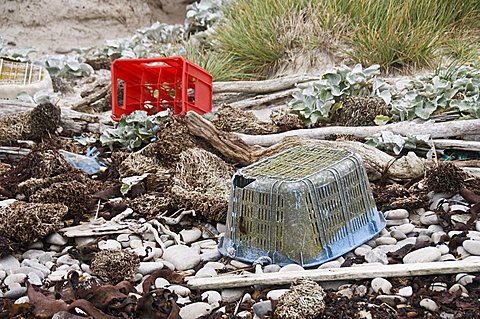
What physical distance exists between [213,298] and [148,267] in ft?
1.26

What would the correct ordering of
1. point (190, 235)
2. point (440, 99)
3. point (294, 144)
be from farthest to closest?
1. point (440, 99)
2. point (294, 144)
3. point (190, 235)

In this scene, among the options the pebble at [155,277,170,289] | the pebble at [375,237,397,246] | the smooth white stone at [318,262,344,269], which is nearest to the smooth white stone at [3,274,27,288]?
the pebble at [155,277,170,289]

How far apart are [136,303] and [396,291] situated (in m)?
0.97

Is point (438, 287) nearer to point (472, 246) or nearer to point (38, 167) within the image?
point (472, 246)

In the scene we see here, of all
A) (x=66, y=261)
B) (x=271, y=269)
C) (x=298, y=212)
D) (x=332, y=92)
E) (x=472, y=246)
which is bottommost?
(x=66, y=261)

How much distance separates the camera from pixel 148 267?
3.05 metres

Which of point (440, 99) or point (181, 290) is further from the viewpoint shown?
point (440, 99)

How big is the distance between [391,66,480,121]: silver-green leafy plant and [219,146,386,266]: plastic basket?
1.57 meters

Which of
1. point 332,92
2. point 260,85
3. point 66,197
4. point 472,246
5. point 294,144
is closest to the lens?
point 472,246

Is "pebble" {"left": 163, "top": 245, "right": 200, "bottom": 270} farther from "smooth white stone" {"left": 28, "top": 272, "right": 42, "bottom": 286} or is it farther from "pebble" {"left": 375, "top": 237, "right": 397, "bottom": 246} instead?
"pebble" {"left": 375, "top": 237, "right": 397, "bottom": 246}

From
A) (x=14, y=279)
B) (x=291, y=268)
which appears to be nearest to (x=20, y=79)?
(x=14, y=279)

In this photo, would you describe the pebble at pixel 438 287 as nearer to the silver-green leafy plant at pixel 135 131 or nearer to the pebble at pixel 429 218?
the pebble at pixel 429 218

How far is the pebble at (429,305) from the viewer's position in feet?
8.58

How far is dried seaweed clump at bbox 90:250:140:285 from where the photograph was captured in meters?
2.97
